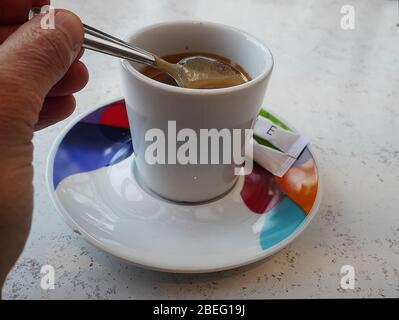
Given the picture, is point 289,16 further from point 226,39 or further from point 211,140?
point 211,140

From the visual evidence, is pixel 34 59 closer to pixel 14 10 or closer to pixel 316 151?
pixel 14 10

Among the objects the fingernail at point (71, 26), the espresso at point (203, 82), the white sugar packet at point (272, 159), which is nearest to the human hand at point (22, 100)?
the fingernail at point (71, 26)

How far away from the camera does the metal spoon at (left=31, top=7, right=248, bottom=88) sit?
42 cm

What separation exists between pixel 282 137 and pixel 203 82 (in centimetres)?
13

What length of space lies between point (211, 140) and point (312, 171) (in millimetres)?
148

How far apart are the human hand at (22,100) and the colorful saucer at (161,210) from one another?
8cm

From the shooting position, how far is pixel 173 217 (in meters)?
0.45

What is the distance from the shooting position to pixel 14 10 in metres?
0.47

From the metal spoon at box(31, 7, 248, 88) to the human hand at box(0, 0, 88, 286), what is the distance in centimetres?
5

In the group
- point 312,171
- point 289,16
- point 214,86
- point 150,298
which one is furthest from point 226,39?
point 289,16

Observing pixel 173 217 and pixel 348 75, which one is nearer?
pixel 173 217

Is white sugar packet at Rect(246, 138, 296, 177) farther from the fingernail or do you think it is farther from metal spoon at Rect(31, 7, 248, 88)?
the fingernail

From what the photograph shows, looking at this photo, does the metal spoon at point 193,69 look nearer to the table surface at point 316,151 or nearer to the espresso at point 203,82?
the espresso at point 203,82

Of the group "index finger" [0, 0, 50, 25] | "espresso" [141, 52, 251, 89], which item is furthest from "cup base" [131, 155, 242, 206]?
"index finger" [0, 0, 50, 25]
